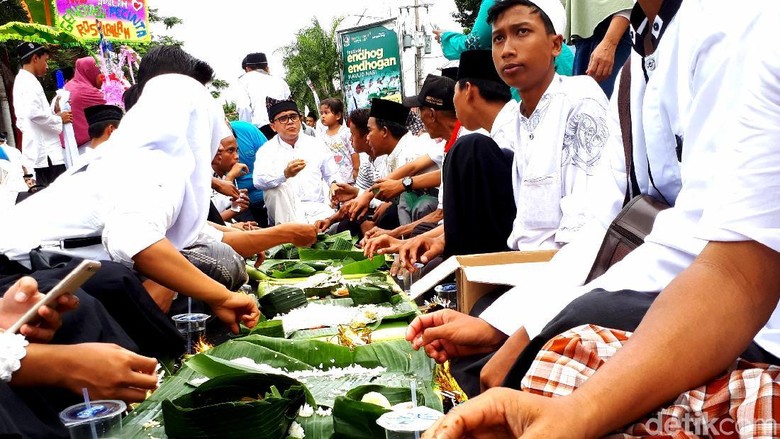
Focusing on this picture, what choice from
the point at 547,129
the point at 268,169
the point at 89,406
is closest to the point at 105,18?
the point at 268,169

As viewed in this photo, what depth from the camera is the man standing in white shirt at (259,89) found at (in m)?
9.98

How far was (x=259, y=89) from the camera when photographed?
999cm

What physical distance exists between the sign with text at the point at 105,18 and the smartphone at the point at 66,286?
9578 millimetres

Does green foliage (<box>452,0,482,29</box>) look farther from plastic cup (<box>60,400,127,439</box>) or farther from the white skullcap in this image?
plastic cup (<box>60,400,127,439</box>)

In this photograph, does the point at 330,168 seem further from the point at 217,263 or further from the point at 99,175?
the point at 99,175

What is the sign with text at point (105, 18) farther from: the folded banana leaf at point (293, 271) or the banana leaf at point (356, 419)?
the banana leaf at point (356, 419)

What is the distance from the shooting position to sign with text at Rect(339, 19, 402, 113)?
1719 cm

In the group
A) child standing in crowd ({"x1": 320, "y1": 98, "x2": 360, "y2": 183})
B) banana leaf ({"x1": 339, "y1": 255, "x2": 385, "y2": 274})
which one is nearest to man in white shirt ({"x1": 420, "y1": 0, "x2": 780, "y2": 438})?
banana leaf ({"x1": 339, "y1": 255, "x2": 385, "y2": 274})

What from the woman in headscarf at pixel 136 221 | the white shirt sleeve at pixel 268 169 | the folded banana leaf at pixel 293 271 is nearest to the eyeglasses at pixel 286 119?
the white shirt sleeve at pixel 268 169

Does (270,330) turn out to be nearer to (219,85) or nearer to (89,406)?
(89,406)

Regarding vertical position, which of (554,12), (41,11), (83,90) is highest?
(41,11)

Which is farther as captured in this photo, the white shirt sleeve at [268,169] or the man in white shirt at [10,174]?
the white shirt sleeve at [268,169]

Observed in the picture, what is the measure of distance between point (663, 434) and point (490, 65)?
3.25 meters

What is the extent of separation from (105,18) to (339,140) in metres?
4.28
